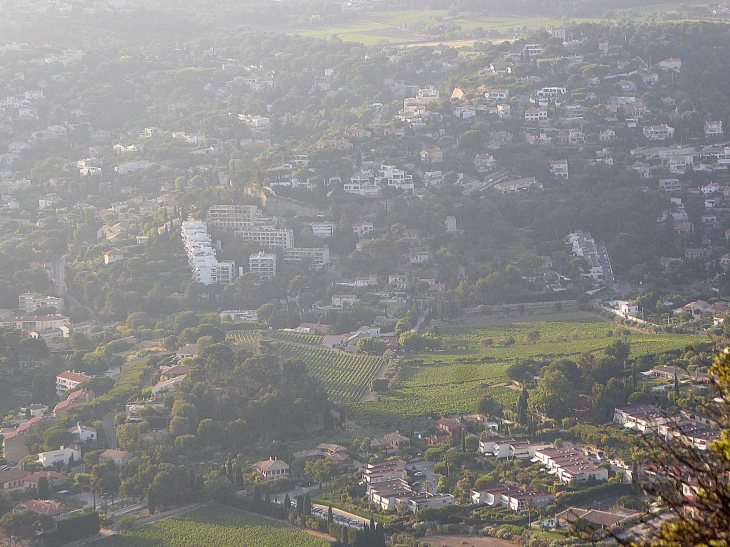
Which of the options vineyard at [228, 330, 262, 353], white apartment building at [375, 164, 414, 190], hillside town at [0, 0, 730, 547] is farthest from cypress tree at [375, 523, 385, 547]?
white apartment building at [375, 164, 414, 190]

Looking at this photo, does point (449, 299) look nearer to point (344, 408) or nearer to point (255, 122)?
point (344, 408)

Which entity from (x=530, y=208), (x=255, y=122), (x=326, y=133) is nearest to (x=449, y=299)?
(x=530, y=208)

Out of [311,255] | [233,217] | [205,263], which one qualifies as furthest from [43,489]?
[233,217]

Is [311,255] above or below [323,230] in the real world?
below

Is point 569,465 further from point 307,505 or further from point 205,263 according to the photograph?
point 205,263

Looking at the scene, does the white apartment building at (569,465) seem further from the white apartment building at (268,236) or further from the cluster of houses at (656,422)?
the white apartment building at (268,236)
